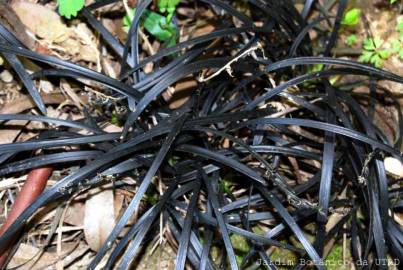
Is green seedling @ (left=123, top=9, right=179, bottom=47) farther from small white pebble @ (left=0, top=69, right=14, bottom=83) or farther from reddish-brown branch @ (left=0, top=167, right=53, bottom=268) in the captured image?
reddish-brown branch @ (left=0, top=167, right=53, bottom=268)

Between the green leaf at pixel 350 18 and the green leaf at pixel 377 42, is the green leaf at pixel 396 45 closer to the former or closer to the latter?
the green leaf at pixel 377 42

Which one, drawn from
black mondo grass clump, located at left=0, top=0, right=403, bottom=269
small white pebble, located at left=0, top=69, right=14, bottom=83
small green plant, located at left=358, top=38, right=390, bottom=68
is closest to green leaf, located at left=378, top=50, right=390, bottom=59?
small green plant, located at left=358, top=38, right=390, bottom=68

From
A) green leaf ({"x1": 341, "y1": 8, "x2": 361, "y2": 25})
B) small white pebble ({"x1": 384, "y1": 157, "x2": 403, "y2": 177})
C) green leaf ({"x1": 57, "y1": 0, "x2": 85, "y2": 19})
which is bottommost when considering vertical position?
small white pebble ({"x1": 384, "y1": 157, "x2": 403, "y2": 177})

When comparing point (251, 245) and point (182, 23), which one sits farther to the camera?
point (182, 23)

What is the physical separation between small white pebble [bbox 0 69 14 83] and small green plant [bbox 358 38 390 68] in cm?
150

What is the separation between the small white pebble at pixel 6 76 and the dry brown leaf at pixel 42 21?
0.21m

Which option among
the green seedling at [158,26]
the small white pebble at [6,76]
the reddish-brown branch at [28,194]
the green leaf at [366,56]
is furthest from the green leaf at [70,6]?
the green leaf at [366,56]

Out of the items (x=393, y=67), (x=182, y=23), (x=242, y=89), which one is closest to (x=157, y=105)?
(x=242, y=89)

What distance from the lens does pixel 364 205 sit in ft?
6.34

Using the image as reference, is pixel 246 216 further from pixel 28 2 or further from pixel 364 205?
pixel 28 2

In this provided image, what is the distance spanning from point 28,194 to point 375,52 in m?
1.55

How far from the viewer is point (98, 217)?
190cm

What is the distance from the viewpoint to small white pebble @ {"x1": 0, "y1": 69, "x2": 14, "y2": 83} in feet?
6.80

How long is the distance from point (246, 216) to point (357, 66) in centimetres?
66
